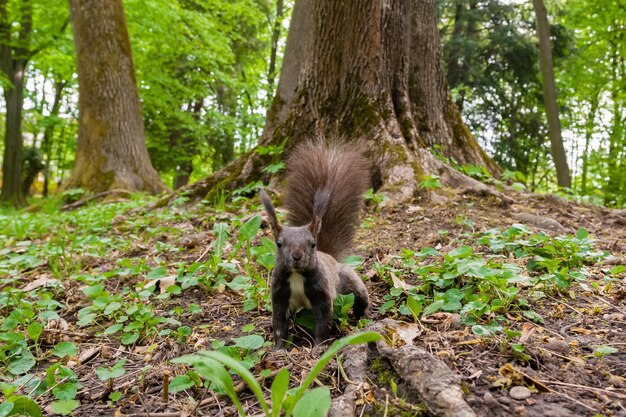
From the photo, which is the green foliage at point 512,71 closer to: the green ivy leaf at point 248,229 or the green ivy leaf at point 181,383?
the green ivy leaf at point 248,229

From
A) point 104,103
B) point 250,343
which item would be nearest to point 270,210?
point 250,343

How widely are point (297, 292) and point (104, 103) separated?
284 inches

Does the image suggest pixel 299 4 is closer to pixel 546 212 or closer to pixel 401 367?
pixel 546 212

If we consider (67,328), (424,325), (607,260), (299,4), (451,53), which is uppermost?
(451,53)

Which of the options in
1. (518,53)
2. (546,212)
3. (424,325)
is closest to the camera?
(424,325)

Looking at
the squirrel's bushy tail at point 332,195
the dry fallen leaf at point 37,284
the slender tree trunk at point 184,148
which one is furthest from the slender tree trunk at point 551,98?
the slender tree trunk at point 184,148

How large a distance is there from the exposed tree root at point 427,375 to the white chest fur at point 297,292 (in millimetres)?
397

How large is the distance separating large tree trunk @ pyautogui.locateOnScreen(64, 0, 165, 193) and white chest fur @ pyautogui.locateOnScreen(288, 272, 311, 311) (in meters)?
6.45

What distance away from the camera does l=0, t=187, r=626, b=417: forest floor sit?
1.54 meters

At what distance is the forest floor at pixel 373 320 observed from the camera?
60.7 inches

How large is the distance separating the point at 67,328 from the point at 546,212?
12.5 ft

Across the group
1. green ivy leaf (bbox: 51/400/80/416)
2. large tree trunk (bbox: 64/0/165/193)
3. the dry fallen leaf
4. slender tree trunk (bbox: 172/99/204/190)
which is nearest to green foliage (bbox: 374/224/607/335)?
green ivy leaf (bbox: 51/400/80/416)

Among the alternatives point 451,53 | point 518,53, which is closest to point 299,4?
point 451,53

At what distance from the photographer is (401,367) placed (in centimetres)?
155
